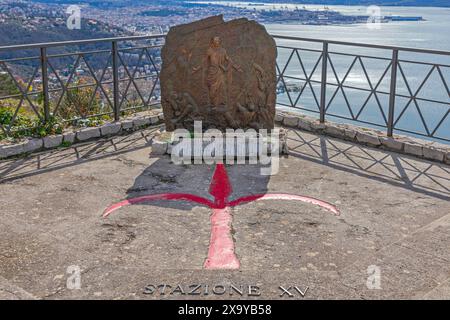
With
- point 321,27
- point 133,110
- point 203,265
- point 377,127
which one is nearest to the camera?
point 203,265

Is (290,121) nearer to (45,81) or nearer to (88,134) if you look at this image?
(88,134)

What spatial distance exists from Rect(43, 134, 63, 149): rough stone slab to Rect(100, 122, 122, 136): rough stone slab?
2.33ft

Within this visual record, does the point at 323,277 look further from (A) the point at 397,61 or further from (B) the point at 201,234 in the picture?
(A) the point at 397,61

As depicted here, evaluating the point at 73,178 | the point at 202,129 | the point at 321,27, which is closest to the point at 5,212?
the point at 73,178

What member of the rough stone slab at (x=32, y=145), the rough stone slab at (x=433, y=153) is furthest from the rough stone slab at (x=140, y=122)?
the rough stone slab at (x=433, y=153)

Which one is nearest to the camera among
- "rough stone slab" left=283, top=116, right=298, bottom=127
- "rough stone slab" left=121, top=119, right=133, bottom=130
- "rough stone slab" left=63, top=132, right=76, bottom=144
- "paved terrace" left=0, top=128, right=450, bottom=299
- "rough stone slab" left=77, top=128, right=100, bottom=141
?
"paved terrace" left=0, top=128, right=450, bottom=299

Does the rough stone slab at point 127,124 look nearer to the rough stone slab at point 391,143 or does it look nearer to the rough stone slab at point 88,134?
the rough stone slab at point 88,134

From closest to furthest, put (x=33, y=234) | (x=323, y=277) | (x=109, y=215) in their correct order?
1. (x=323, y=277)
2. (x=33, y=234)
3. (x=109, y=215)

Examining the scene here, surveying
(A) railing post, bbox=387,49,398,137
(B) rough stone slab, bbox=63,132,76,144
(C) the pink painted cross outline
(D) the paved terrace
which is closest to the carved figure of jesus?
(D) the paved terrace

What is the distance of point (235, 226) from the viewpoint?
5.80 meters

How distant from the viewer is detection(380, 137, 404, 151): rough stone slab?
831cm

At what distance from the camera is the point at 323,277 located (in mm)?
4648

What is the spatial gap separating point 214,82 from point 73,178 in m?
2.29

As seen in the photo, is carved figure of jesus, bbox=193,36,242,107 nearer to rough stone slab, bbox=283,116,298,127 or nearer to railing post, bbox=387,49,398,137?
rough stone slab, bbox=283,116,298,127
